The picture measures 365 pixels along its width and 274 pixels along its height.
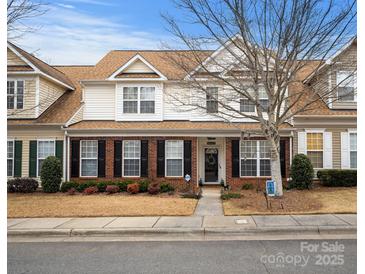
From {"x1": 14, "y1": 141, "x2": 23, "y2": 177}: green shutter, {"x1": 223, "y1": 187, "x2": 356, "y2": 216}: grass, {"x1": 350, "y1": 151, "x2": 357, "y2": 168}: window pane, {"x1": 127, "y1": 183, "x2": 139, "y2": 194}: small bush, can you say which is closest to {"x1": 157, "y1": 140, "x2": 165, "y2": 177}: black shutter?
{"x1": 127, "y1": 183, "x2": 139, "y2": 194}: small bush

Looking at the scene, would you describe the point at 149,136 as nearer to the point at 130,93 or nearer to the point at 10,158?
the point at 130,93

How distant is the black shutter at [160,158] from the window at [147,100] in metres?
2.27

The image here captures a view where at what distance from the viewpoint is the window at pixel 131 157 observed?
1659cm

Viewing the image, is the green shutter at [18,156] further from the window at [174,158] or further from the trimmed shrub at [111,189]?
the window at [174,158]

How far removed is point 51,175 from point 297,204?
12.2 meters

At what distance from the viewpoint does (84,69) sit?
23016 mm

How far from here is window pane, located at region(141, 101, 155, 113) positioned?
17.5 metres

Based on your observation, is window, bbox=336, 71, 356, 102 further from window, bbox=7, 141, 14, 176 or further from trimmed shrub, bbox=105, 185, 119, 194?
window, bbox=7, 141, 14, 176

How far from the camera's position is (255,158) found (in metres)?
16.5

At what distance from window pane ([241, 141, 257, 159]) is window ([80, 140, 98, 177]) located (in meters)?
8.35

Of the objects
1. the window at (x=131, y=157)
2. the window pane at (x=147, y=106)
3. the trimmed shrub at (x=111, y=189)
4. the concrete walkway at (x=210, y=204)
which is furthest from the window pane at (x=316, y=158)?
the trimmed shrub at (x=111, y=189)

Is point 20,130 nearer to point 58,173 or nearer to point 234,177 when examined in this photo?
point 58,173

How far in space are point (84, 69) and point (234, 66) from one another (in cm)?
1425

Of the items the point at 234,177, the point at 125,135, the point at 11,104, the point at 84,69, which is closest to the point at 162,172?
the point at 125,135
